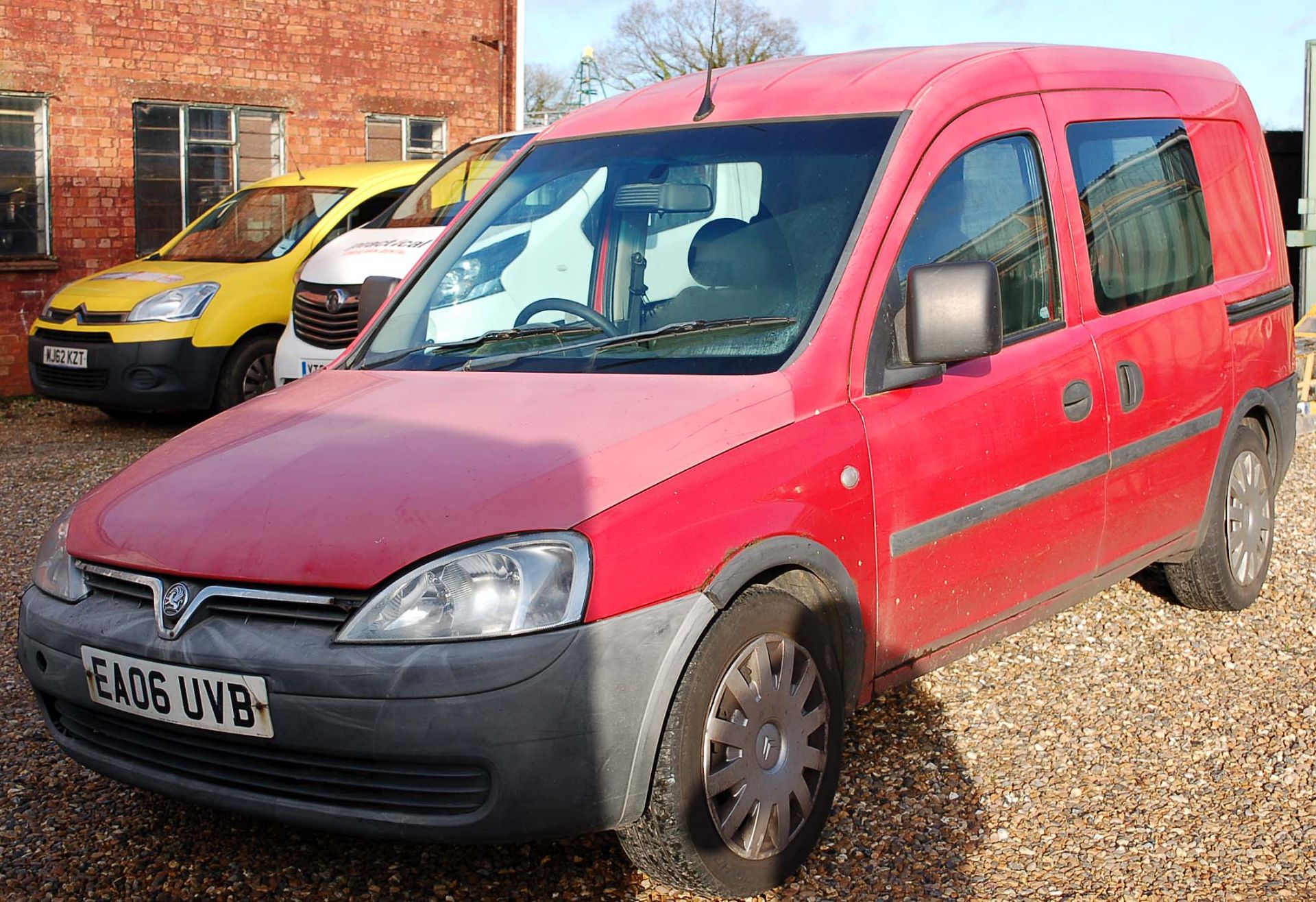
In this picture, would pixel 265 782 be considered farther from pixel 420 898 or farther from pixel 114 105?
pixel 114 105

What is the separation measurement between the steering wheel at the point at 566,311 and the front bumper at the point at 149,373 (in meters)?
6.75

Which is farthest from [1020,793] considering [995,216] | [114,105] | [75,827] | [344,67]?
[344,67]

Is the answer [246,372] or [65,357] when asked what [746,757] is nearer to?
[246,372]

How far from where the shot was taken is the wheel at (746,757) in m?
2.97

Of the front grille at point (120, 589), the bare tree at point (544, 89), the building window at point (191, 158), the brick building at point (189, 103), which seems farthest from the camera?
the bare tree at point (544, 89)

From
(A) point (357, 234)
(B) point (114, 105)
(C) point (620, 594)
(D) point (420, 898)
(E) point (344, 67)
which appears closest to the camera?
(C) point (620, 594)

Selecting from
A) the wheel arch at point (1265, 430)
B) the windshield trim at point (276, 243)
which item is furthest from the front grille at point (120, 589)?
the windshield trim at point (276, 243)

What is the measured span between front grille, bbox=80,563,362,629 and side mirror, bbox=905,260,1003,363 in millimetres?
1483

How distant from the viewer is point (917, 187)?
12.1 ft

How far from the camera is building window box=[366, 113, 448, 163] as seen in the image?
16.1 meters

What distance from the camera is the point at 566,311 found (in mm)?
3955

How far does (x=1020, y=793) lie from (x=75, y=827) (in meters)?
2.52

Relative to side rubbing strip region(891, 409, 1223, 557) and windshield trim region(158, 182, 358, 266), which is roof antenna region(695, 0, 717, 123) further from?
windshield trim region(158, 182, 358, 266)

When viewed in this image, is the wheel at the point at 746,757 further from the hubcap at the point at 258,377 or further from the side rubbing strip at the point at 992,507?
the hubcap at the point at 258,377
